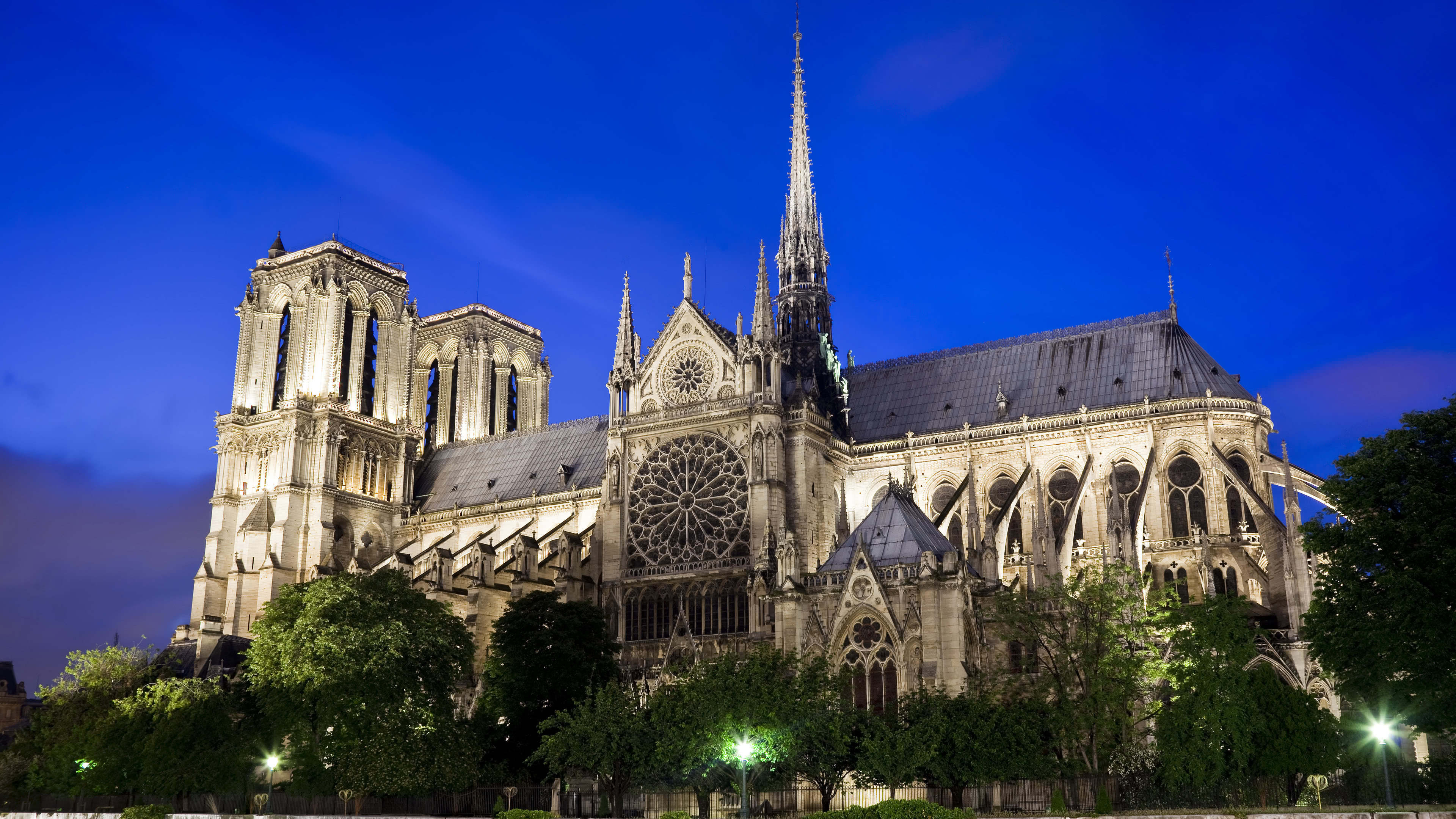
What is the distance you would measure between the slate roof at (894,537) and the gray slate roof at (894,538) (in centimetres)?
1

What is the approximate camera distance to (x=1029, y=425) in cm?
6038

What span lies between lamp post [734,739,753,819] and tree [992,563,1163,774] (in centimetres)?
856

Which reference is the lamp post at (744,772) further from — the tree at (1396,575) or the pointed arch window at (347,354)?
the pointed arch window at (347,354)

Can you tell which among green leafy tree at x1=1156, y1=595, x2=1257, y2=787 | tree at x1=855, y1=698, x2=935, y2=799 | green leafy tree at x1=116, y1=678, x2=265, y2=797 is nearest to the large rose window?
green leafy tree at x1=116, y1=678, x2=265, y2=797

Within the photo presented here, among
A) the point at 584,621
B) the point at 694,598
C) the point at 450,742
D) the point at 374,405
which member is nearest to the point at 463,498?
the point at 374,405

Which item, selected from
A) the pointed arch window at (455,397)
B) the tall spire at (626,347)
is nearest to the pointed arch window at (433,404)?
the pointed arch window at (455,397)

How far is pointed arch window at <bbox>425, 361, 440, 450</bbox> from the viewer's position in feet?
295

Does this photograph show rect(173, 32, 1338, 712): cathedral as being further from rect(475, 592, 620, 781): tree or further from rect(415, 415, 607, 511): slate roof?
rect(475, 592, 620, 781): tree

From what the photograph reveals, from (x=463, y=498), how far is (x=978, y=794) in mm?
47237

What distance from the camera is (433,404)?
9138cm

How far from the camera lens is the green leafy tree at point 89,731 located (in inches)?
1832

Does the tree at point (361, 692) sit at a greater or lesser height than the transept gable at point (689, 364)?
lesser

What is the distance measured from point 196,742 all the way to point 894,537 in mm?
23673

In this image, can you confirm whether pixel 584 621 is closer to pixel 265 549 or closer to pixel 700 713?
pixel 700 713
